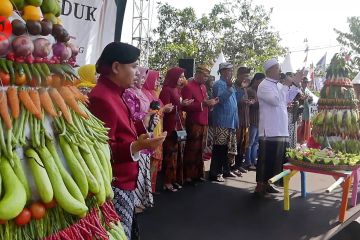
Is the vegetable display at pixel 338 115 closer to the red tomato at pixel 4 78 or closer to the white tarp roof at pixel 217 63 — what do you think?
the red tomato at pixel 4 78

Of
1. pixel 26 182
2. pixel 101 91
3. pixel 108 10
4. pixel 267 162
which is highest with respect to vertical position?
pixel 108 10

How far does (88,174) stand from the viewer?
1348 mm

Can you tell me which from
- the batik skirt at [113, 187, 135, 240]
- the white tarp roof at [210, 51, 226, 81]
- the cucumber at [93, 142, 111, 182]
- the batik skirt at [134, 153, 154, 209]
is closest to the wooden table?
the batik skirt at [134, 153, 154, 209]

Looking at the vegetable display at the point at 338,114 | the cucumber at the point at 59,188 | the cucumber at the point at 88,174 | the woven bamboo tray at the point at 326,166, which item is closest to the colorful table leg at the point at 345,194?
the woven bamboo tray at the point at 326,166

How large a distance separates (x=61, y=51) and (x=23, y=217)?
0.55 m

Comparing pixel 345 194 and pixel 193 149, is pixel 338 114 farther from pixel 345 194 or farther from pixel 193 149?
pixel 193 149

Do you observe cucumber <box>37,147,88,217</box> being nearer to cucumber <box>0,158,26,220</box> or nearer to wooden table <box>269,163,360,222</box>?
cucumber <box>0,158,26,220</box>

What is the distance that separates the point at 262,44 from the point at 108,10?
2083 cm

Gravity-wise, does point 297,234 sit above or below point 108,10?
below

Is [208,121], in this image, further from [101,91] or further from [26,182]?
[26,182]

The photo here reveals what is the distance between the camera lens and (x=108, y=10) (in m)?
3.29

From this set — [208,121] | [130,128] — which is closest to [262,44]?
[208,121]

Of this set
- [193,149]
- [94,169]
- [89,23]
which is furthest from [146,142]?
[193,149]

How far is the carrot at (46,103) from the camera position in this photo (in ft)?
4.19
